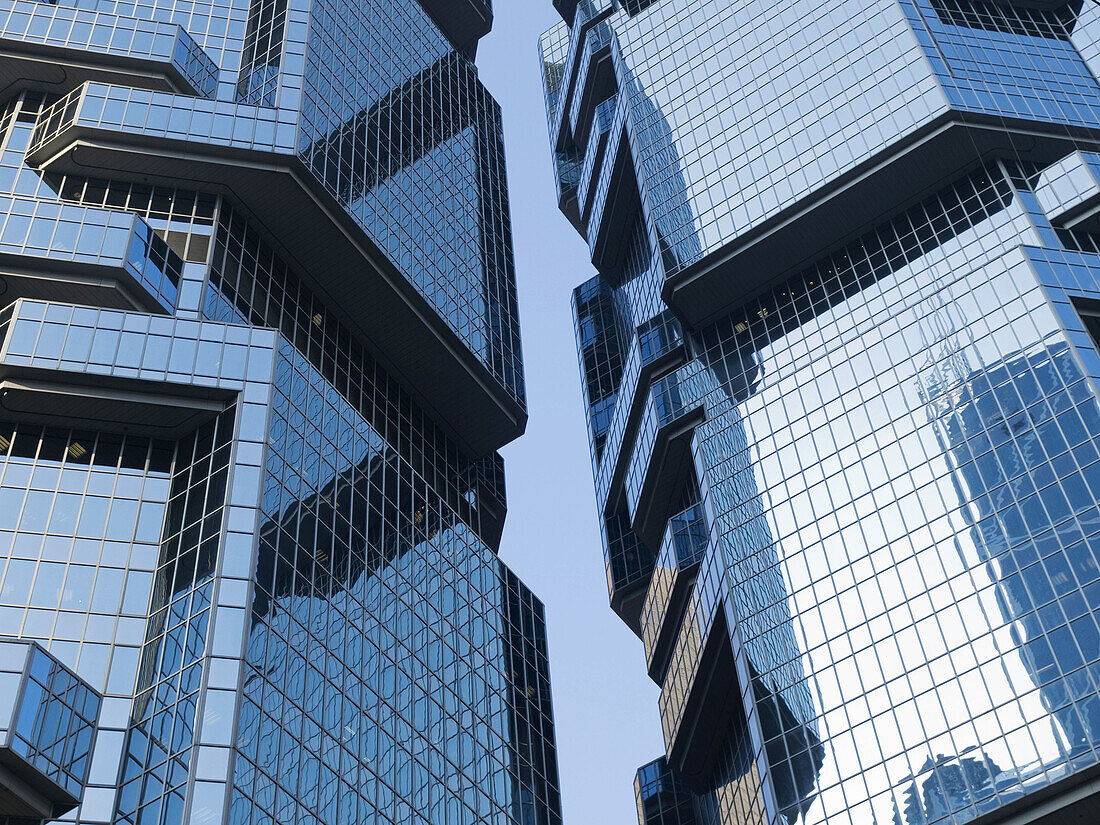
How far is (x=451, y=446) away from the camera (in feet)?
314

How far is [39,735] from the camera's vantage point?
5088cm

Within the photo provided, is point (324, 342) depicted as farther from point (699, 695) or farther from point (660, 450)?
point (699, 695)

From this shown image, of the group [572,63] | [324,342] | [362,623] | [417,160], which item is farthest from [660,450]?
[572,63]

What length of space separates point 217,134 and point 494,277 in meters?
28.7

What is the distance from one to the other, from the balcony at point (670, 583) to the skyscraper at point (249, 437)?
12.5 meters

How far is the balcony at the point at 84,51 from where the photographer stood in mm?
81688

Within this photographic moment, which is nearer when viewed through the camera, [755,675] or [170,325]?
[170,325]

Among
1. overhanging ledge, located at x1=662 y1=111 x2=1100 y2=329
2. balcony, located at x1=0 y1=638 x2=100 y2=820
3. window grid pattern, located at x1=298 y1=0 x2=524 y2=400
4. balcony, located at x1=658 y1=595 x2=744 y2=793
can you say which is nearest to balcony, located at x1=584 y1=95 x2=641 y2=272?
window grid pattern, located at x1=298 y1=0 x2=524 y2=400

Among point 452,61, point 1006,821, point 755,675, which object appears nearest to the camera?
point 1006,821

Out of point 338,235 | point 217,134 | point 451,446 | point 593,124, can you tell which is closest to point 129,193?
point 217,134

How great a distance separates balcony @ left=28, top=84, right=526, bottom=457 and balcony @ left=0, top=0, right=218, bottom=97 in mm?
3016

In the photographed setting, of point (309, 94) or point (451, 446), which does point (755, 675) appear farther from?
point (309, 94)

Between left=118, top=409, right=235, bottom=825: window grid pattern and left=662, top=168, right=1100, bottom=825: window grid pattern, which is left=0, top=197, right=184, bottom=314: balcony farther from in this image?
left=662, top=168, right=1100, bottom=825: window grid pattern

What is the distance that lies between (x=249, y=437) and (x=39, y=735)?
19529 mm
